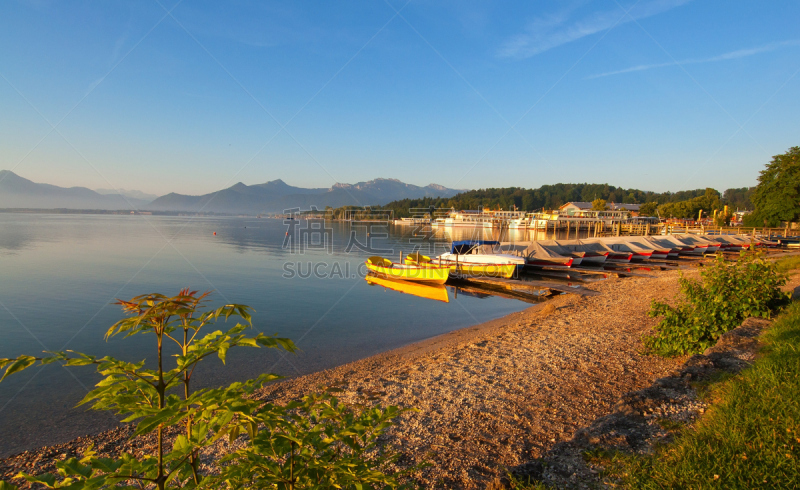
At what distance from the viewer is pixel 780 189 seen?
48.7m

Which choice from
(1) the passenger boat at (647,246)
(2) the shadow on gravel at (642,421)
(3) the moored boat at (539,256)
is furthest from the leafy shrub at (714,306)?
(1) the passenger boat at (647,246)

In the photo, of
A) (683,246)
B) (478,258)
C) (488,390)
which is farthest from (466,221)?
(488,390)

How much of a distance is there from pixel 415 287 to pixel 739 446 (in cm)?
2315

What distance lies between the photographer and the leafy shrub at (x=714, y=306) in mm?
7793

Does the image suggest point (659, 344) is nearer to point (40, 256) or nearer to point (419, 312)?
point (419, 312)

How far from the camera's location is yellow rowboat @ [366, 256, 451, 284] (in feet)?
86.3

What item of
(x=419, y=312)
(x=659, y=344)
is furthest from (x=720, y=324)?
(x=419, y=312)

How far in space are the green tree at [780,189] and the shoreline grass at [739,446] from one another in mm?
59049

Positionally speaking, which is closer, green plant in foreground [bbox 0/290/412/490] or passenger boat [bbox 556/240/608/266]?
green plant in foreground [bbox 0/290/412/490]

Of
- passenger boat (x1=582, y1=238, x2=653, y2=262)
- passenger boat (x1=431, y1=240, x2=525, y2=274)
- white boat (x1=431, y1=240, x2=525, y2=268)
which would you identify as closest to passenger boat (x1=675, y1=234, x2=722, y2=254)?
passenger boat (x1=582, y1=238, x2=653, y2=262)

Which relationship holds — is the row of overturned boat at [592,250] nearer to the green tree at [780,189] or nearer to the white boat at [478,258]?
the white boat at [478,258]

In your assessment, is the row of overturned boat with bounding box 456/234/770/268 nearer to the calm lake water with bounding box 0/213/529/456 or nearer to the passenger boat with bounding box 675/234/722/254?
the passenger boat with bounding box 675/234/722/254

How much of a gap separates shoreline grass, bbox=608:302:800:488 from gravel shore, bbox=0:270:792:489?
132 centimetres

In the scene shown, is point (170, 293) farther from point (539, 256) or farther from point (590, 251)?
point (590, 251)
